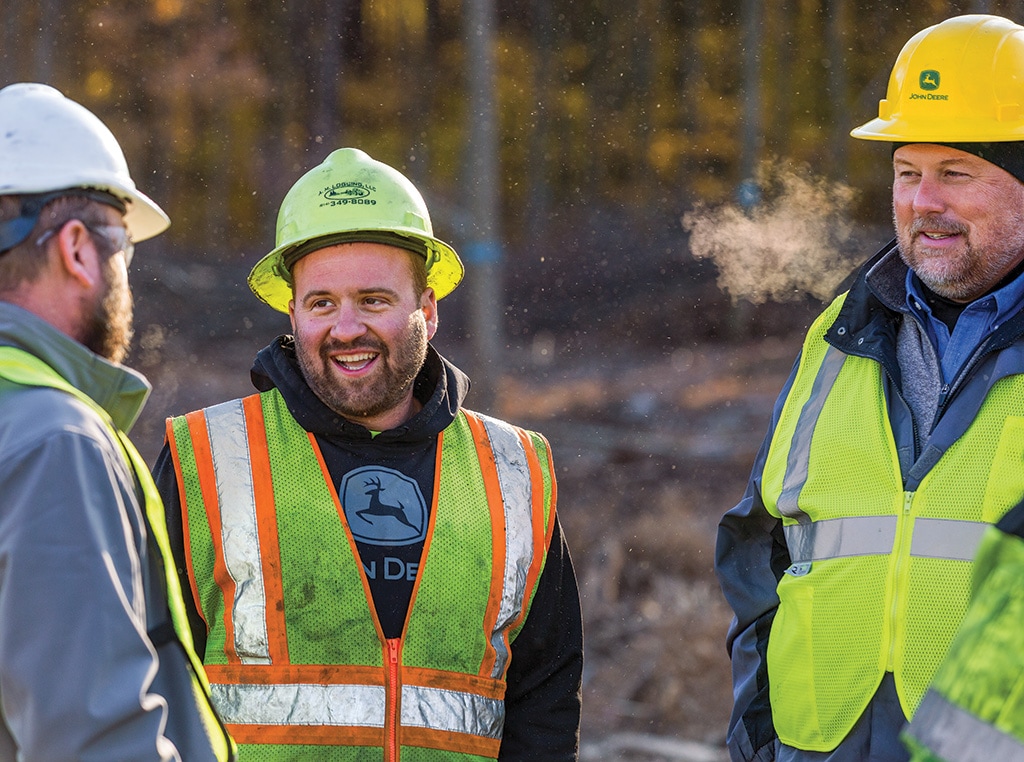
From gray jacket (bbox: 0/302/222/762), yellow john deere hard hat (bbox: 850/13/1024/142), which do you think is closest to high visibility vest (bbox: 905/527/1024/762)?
gray jacket (bbox: 0/302/222/762)

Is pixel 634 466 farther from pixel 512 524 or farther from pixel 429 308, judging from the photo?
pixel 512 524

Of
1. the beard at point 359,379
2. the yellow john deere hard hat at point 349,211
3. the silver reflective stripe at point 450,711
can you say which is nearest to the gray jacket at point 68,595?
the silver reflective stripe at point 450,711

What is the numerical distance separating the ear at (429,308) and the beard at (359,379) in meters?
0.15

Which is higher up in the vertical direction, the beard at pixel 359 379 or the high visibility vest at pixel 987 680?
the beard at pixel 359 379

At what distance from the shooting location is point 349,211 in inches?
142

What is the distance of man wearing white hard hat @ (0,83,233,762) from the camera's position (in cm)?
207

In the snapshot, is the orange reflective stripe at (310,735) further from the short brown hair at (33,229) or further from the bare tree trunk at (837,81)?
the bare tree trunk at (837,81)

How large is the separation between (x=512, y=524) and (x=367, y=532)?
0.40m

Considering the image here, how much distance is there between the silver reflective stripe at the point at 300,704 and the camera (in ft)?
10.5

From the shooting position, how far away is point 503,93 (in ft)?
96.9

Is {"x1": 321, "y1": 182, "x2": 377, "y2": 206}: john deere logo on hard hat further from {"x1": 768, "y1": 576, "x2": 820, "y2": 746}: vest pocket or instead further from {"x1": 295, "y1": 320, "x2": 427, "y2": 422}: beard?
{"x1": 768, "y1": 576, "x2": 820, "y2": 746}: vest pocket

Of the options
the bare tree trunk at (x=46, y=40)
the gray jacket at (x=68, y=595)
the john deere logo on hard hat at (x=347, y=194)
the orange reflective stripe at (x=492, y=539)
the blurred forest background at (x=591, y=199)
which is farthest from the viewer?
the bare tree trunk at (x=46, y=40)

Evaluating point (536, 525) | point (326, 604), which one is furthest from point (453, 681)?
point (536, 525)

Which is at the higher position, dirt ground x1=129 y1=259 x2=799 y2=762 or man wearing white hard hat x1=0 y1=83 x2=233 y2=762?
man wearing white hard hat x1=0 y1=83 x2=233 y2=762
